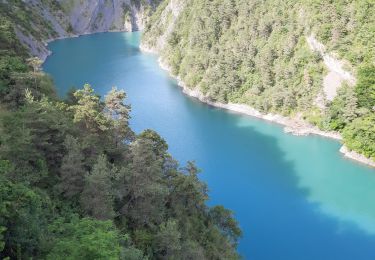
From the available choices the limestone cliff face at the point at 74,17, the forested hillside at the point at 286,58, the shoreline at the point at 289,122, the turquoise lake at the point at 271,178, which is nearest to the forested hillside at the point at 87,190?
the turquoise lake at the point at 271,178

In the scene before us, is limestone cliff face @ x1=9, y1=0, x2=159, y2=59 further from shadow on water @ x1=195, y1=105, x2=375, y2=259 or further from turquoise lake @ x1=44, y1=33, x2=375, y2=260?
shadow on water @ x1=195, y1=105, x2=375, y2=259

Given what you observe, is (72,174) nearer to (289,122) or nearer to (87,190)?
(87,190)

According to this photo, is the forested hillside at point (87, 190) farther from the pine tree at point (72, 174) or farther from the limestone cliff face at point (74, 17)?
the limestone cliff face at point (74, 17)

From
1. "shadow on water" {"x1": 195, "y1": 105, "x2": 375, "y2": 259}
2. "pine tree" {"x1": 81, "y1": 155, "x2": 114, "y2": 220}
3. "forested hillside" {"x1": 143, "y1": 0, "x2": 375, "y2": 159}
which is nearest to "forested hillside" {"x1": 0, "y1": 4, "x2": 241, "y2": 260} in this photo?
"pine tree" {"x1": 81, "y1": 155, "x2": 114, "y2": 220}

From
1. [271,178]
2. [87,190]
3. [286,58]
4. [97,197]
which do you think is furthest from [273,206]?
[286,58]

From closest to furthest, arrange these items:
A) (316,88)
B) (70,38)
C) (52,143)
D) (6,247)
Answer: (6,247), (52,143), (316,88), (70,38)

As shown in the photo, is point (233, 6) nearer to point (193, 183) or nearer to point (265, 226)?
point (265, 226)

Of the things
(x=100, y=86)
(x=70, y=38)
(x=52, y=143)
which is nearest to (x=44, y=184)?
(x=52, y=143)
